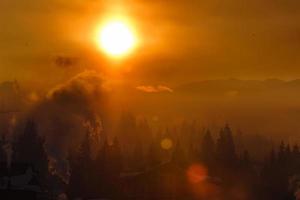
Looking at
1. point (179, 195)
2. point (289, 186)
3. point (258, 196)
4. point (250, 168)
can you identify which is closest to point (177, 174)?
point (179, 195)

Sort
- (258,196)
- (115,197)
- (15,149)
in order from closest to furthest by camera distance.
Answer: (115,197) → (258,196) → (15,149)

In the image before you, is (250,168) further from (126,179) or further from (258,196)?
(126,179)

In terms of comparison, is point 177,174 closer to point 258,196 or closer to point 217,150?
point 258,196

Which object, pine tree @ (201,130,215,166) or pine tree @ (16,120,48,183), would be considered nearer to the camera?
pine tree @ (16,120,48,183)

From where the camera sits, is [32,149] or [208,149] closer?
[32,149]

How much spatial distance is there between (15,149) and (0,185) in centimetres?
6878

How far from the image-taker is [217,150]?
480 ft

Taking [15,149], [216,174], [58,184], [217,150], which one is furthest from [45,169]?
[217,150]

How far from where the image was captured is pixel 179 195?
90062 mm

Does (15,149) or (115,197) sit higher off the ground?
(15,149)

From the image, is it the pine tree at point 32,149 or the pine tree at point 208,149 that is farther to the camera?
the pine tree at point 208,149

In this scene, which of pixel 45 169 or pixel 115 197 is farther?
pixel 45 169

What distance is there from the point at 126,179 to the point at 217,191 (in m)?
13.7

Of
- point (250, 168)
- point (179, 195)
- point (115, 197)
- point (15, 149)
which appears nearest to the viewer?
point (179, 195)
